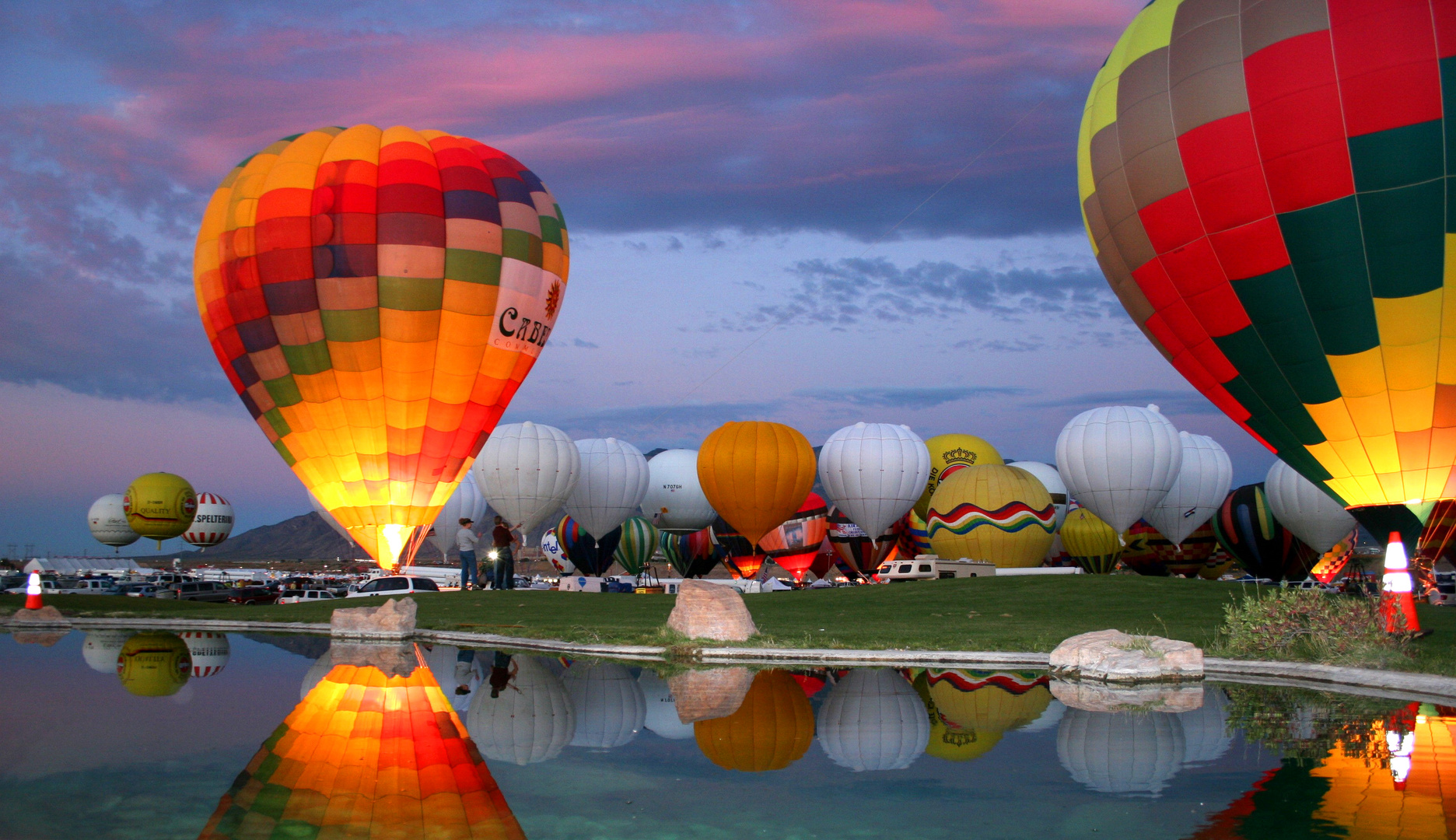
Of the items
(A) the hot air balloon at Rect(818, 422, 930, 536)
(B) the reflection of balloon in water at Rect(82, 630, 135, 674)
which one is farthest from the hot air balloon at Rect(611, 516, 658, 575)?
(B) the reflection of balloon in water at Rect(82, 630, 135, 674)

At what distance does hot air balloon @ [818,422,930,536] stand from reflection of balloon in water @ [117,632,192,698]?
35.6m

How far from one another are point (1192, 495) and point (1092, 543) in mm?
5789

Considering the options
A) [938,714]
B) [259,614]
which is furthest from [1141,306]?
[259,614]

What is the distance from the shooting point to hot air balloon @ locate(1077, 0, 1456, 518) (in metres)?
16.9

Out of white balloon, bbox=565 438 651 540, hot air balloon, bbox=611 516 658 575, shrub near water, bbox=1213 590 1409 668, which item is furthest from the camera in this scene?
hot air balloon, bbox=611 516 658 575

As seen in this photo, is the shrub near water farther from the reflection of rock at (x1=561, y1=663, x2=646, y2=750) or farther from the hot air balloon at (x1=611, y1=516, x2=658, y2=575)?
the hot air balloon at (x1=611, y1=516, x2=658, y2=575)


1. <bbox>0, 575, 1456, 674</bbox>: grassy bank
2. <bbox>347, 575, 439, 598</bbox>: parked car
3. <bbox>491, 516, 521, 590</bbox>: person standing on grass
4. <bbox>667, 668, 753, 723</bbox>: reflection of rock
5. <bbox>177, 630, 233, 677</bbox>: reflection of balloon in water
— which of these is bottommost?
<bbox>667, 668, 753, 723</bbox>: reflection of rock

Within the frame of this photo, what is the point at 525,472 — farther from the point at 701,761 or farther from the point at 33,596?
the point at 701,761

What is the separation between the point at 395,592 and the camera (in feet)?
89.0

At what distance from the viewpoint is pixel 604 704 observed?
10180 mm

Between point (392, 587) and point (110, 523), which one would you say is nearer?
point (392, 587)

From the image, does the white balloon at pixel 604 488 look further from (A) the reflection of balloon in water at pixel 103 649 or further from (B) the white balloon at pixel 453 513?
(A) the reflection of balloon in water at pixel 103 649

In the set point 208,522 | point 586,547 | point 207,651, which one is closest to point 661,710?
point 207,651

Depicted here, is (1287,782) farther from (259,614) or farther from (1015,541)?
(1015,541)
